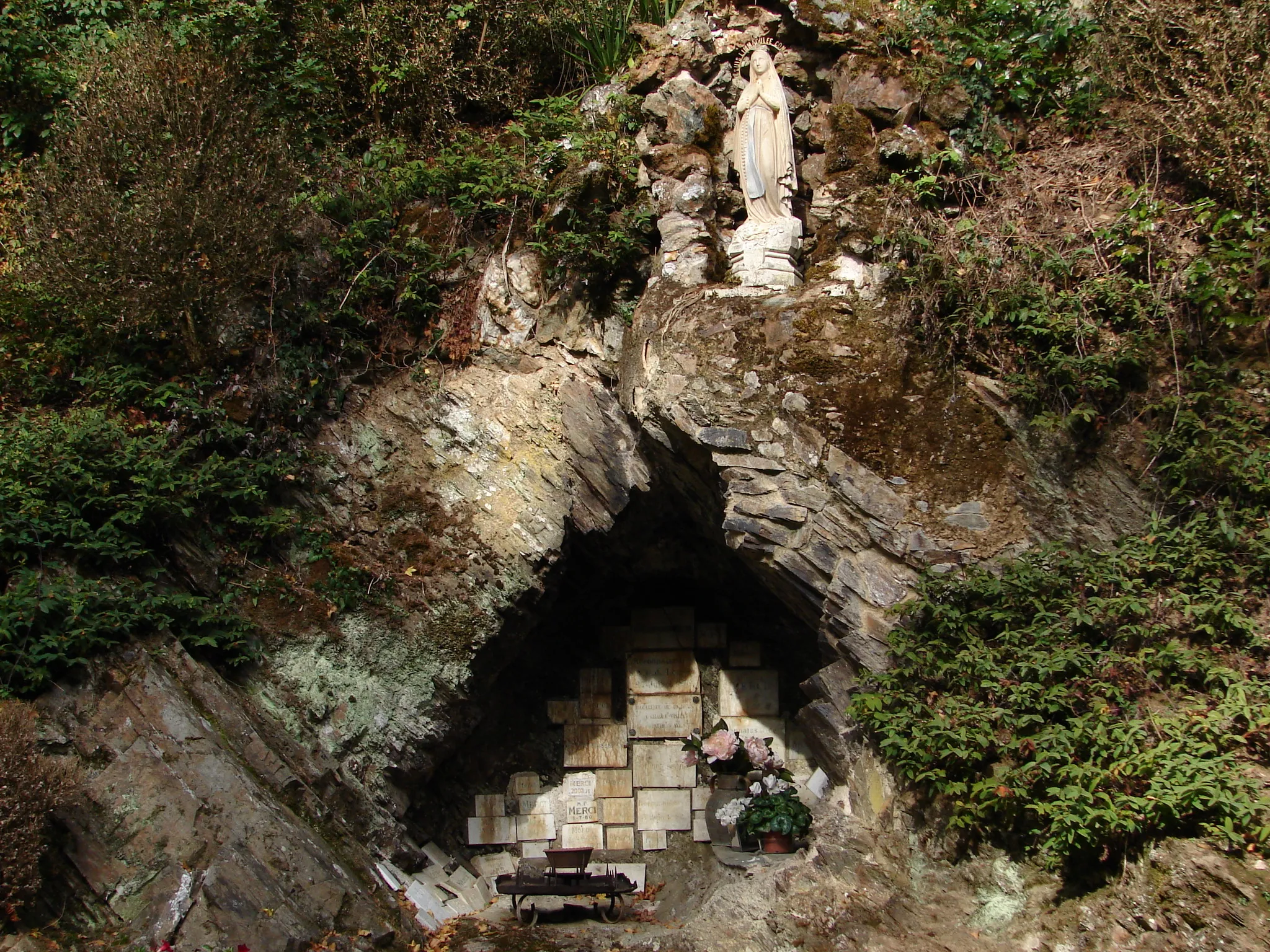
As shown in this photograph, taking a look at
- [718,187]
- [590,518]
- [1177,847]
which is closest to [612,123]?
[718,187]

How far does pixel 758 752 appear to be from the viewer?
25.0ft

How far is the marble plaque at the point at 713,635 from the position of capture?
8.39 meters

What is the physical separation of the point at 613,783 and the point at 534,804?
653 mm

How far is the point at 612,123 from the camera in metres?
8.27

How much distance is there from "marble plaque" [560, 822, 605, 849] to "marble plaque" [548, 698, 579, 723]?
80 centimetres

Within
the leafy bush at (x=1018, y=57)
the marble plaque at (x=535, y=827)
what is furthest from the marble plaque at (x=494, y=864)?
the leafy bush at (x=1018, y=57)

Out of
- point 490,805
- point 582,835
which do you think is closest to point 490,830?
point 490,805

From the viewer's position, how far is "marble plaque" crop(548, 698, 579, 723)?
323 inches

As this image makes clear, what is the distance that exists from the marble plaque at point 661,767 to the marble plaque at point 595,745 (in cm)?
12

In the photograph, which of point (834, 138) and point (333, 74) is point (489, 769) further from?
point (333, 74)

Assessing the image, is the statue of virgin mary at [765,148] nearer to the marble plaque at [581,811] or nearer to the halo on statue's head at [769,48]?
the halo on statue's head at [769,48]

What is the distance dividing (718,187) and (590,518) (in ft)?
9.13

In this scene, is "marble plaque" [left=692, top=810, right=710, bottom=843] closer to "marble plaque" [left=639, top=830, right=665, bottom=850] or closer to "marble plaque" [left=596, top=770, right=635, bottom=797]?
"marble plaque" [left=639, top=830, right=665, bottom=850]

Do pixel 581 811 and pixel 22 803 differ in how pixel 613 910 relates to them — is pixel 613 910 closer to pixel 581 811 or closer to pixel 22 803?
pixel 581 811
